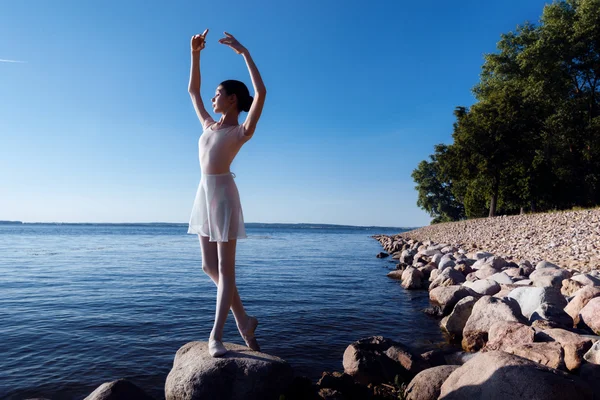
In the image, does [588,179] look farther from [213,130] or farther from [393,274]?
[213,130]

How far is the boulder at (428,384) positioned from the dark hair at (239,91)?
299 cm

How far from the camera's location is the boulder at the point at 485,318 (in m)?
5.44

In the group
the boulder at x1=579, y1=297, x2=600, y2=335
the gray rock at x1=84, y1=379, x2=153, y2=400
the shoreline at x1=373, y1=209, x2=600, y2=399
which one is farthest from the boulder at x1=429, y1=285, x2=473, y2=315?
the gray rock at x1=84, y1=379, x2=153, y2=400

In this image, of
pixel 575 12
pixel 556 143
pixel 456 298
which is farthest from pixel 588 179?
pixel 456 298

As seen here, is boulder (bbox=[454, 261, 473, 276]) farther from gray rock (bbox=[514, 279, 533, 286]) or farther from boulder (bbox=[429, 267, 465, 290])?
gray rock (bbox=[514, 279, 533, 286])

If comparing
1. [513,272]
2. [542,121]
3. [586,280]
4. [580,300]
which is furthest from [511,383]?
[542,121]

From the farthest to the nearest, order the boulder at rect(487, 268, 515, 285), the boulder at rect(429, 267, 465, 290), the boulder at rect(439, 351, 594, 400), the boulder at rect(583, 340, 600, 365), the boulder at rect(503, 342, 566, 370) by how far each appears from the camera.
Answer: the boulder at rect(429, 267, 465, 290) → the boulder at rect(487, 268, 515, 285) → the boulder at rect(583, 340, 600, 365) → the boulder at rect(503, 342, 566, 370) → the boulder at rect(439, 351, 594, 400)

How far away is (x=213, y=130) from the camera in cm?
349

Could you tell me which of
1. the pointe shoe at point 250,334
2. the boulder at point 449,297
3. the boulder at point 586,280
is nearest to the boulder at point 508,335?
the boulder at point 449,297

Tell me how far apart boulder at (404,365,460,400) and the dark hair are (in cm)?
299

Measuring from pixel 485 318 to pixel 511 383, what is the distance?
277cm

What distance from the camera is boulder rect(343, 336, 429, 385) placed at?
416 cm

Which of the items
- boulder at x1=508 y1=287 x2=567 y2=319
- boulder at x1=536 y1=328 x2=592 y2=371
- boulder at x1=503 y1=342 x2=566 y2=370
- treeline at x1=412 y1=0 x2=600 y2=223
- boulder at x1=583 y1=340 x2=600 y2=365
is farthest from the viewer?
treeline at x1=412 y1=0 x2=600 y2=223

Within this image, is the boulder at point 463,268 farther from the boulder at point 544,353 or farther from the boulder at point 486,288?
the boulder at point 544,353
